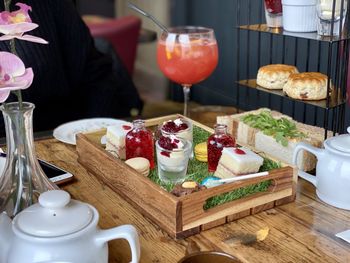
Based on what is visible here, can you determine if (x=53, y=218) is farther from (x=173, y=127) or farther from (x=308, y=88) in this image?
(x=308, y=88)

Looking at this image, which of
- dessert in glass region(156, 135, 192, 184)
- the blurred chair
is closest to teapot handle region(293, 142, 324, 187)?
dessert in glass region(156, 135, 192, 184)

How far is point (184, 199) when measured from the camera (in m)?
1.02

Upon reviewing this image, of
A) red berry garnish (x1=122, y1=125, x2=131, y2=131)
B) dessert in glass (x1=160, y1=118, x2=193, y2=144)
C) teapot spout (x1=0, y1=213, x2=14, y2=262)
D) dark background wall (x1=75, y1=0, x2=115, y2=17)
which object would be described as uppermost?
dessert in glass (x1=160, y1=118, x2=193, y2=144)

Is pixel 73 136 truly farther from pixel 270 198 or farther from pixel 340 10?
pixel 340 10

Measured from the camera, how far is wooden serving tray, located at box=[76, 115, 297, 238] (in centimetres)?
104

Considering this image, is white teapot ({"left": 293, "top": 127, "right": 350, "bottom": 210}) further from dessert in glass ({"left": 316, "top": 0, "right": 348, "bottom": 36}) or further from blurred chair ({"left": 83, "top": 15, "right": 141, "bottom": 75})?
blurred chair ({"left": 83, "top": 15, "right": 141, "bottom": 75})

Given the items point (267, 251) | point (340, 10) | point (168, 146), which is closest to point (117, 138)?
point (168, 146)

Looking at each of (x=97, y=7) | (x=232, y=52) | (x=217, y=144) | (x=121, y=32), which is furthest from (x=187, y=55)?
(x=97, y=7)

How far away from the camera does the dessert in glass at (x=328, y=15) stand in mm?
1319

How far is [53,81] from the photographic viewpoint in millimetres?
2090

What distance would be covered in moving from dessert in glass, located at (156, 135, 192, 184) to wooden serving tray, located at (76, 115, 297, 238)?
2.7 inches

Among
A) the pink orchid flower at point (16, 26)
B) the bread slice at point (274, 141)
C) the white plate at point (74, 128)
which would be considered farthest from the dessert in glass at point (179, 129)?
the pink orchid flower at point (16, 26)

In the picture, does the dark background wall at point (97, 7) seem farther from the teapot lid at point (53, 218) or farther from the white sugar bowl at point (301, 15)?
the teapot lid at point (53, 218)

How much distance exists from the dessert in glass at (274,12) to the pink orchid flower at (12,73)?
816 mm
